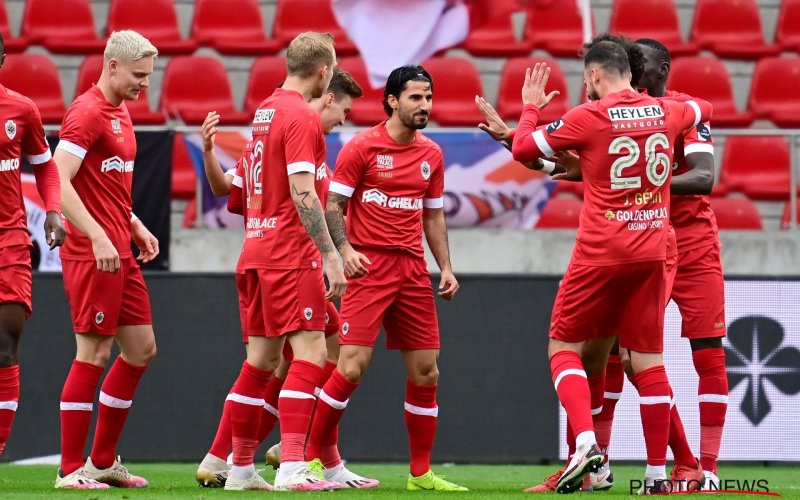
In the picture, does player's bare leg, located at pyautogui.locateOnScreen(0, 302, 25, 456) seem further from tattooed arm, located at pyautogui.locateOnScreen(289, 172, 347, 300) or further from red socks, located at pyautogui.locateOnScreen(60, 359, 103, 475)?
tattooed arm, located at pyautogui.locateOnScreen(289, 172, 347, 300)

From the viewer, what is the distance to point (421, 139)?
761 centimetres

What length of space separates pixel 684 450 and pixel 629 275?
125 cm

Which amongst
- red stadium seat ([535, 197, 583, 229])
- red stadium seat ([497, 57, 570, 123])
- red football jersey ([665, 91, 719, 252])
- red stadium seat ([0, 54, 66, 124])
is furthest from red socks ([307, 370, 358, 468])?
red stadium seat ([0, 54, 66, 124])

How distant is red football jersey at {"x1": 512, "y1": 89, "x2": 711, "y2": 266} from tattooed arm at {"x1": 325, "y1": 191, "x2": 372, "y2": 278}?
1.09 meters

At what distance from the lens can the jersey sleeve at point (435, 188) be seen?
7.61 m

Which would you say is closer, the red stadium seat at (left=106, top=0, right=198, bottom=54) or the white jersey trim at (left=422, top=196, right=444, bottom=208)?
the white jersey trim at (left=422, top=196, right=444, bottom=208)

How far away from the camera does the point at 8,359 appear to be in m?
6.64

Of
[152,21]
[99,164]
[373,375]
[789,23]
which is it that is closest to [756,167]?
[789,23]

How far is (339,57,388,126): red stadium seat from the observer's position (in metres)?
13.2

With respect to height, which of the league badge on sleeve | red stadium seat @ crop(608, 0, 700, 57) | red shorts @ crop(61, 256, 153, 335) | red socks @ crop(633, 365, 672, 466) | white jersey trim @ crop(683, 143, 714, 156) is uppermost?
red stadium seat @ crop(608, 0, 700, 57)

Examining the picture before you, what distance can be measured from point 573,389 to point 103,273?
2500mm

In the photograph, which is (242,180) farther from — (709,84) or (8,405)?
(709,84)

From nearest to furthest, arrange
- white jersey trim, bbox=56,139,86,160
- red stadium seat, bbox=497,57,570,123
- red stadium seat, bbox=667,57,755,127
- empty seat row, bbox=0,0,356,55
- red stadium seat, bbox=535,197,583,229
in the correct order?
white jersey trim, bbox=56,139,86,160 < red stadium seat, bbox=535,197,583,229 < red stadium seat, bbox=497,57,570,123 < red stadium seat, bbox=667,57,755,127 < empty seat row, bbox=0,0,356,55

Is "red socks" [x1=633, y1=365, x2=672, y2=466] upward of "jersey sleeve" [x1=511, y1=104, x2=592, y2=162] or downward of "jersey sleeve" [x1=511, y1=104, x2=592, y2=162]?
downward
